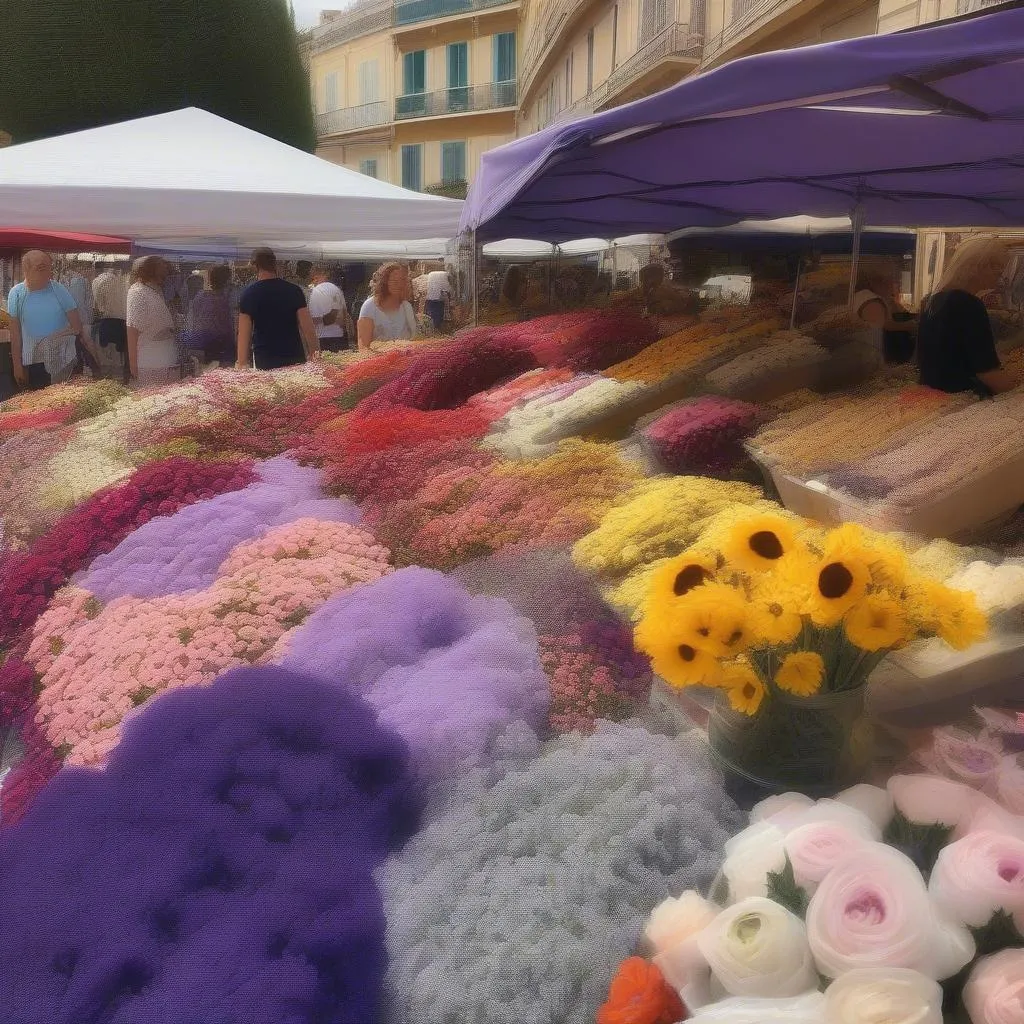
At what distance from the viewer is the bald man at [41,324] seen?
644 centimetres

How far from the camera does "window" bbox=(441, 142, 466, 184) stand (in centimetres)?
2862

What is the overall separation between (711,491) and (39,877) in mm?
1508

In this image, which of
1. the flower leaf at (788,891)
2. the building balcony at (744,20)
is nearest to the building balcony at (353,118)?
the building balcony at (744,20)

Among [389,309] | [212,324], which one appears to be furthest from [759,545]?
[212,324]

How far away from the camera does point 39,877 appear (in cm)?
127

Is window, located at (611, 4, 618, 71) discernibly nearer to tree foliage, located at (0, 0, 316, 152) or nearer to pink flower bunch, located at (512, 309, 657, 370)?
tree foliage, located at (0, 0, 316, 152)

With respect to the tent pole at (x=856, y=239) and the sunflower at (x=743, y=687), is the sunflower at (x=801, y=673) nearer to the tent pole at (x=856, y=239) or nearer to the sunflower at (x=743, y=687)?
the sunflower at (x=743, y=687)

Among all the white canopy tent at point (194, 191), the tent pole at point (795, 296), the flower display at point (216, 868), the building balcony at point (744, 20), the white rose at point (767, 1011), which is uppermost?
the building balcony at point (744, 20)

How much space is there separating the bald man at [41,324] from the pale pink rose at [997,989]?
6.95 meters

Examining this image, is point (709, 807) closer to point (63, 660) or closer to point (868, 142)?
point (63, 660)

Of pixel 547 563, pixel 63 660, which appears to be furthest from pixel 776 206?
pixel 63 660

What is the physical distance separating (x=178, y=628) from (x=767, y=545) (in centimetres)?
129

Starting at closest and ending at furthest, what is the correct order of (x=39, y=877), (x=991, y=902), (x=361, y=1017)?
1. (x=991, y=902)
2. (x=361, y=1017)
3. (x=39, y=877)

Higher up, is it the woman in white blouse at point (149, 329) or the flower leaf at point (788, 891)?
the woman in white blouse at point (149, 329)
